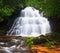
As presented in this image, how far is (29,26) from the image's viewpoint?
3031 cm

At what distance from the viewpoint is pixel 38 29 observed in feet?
98.3

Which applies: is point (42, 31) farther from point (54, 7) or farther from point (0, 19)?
point (54, 7)

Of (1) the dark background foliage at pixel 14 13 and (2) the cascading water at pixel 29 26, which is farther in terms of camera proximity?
(2) the cascading water at pixel 29 26

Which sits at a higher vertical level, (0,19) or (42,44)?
(0,19)

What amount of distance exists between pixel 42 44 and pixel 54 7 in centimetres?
378

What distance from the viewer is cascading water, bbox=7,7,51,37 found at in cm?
2947

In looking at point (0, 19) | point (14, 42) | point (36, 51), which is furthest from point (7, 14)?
point (36, 51)

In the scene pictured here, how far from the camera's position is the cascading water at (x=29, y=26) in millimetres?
29469

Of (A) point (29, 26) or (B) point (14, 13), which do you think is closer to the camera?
(A) point (29, 26)

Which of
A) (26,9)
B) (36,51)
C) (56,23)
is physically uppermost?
(26,9)

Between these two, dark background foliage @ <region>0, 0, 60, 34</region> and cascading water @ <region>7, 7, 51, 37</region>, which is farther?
cascading water @ <region>7, 7, 51, 37</region>

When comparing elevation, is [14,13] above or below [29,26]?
above

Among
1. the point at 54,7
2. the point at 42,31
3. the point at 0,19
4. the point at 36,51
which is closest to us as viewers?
the point at 36,51

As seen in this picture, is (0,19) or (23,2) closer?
(0,19)
